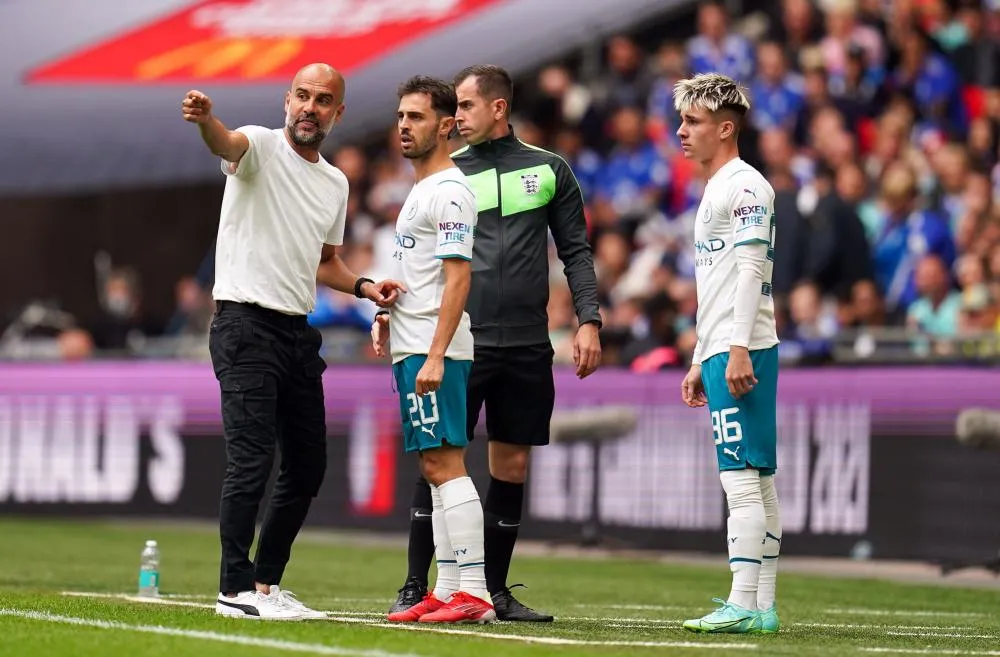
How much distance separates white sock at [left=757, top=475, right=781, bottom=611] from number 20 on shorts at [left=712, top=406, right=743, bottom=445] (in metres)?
0.29

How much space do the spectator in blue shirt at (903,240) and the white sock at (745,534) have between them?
25.8 ft

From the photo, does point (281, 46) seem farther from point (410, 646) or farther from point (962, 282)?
point (410, 646)

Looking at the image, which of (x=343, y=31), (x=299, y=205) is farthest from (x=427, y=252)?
(x=343, y=31)

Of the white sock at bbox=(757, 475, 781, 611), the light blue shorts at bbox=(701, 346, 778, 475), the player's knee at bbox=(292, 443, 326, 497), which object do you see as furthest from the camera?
the player's knee at bbox=(292, 443, 326, 497)

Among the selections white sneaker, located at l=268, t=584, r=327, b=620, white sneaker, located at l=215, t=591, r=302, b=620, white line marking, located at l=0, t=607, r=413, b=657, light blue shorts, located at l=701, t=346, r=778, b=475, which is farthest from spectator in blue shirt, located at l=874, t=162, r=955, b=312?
white line marking, located at l=0, t=607, r=413, b=657

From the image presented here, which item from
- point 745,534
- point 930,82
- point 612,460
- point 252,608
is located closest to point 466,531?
point 252,608

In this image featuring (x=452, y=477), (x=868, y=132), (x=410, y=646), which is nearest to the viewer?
(x=410, y=646)

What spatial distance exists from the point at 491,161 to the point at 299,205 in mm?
1079

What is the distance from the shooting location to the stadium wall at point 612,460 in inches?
535

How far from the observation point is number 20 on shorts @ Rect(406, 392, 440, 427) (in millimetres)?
7902

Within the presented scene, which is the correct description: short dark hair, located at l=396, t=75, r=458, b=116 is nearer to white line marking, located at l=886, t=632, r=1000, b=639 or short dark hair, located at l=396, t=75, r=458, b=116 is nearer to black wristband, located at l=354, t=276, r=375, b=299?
black wristband, located at l=354, t=276, r=375, b=299

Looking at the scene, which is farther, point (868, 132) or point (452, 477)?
point (868, 132)

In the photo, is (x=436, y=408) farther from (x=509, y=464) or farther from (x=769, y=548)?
(x=769, y=548)

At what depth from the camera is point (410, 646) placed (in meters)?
6.82
